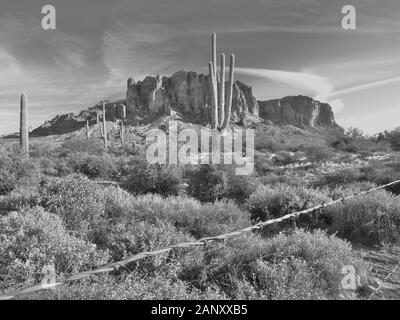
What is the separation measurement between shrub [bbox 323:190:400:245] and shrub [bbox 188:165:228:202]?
344 centimetres

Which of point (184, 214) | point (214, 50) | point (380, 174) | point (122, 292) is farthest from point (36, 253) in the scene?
point (214, 50)

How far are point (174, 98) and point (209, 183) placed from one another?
119384mm

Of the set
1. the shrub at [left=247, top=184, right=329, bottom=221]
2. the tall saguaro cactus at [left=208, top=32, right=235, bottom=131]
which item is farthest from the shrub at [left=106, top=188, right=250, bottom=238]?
the tall saguaro cactus at [left=208, top=32, right=235, bottom=131]

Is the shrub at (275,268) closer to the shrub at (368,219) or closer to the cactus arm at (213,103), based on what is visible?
the shrub at (368,219)

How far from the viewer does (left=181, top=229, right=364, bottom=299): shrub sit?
378 cm

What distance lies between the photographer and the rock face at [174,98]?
118m

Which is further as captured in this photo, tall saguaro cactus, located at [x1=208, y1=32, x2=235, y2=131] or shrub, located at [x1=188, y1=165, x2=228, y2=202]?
tall saguaro cactus, located at [x1=208, y1=32, x2=235, y2=131]

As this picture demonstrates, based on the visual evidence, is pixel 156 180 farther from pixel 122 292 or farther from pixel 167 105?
pixel 167 105

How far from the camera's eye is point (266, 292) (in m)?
3.66

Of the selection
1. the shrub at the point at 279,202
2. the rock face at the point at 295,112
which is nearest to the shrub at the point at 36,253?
the shrub at the point at 279,202

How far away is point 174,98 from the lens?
418 ft

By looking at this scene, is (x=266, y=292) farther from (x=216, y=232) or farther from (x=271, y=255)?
(x=216, y=232)

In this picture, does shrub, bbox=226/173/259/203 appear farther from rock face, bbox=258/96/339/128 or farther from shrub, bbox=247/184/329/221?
rock face, bbox=258/96/339/128

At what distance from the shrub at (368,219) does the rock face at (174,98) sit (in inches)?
4108
